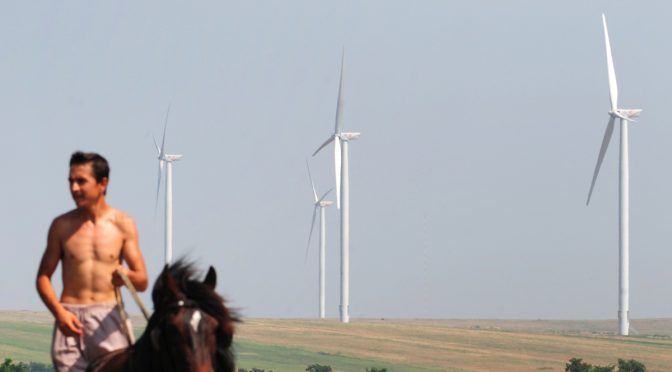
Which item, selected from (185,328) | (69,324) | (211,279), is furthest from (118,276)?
(185,328)

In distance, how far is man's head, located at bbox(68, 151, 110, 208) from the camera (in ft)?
31.2

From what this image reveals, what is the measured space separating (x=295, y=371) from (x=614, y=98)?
26460 millimetres

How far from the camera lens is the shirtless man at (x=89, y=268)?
9555 mm

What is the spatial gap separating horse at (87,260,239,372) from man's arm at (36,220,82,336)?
0.65 metres

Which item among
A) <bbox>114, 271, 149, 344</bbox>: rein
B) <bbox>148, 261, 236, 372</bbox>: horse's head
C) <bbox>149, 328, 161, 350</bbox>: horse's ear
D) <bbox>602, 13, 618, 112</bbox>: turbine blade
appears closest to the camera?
<bbox>148, 261, 236, 372</bbox>: horse's head

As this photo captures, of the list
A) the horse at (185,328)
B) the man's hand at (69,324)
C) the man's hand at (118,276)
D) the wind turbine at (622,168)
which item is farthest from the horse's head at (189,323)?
the wind turbine at (622,168)

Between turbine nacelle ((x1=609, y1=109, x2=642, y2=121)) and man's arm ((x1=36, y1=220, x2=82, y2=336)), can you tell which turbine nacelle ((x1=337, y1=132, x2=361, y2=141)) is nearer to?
turbine nacelle ((x1=609, y1=109, x2=642, y2=121))

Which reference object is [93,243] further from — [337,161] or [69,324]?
[337,161]

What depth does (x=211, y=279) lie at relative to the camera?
888cm

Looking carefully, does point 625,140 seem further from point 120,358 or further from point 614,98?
point 120,358

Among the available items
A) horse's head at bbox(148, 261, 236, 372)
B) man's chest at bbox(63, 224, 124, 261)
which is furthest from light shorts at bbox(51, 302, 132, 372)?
horse's head at bbox(148, 261, 236, 372)

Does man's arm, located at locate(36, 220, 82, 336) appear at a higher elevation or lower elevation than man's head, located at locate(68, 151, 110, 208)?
lower

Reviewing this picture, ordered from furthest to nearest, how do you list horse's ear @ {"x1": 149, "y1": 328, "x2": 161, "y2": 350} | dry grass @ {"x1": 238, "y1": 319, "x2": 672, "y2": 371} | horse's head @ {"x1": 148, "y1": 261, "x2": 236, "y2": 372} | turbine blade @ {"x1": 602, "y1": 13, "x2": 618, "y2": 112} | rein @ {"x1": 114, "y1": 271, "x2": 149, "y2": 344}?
dry grass @ {"x1": 238, "y1": 319, "x2": 672, "y2": 371} → turbine blade @ {"x1": 602, "y1": 13, "x2": 618, "y2": 112} → rein @ {"x1": 114, "y1": 271, "x2": 149, "y2": 344} → horse's ear @ {"x1": 149, "y1": 328, "x2": 161, "y2": 350} → horse's head @ {"x1": 148, "y1": 261, "x2": 236, "y2": 372}

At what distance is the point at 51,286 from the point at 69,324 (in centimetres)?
26
